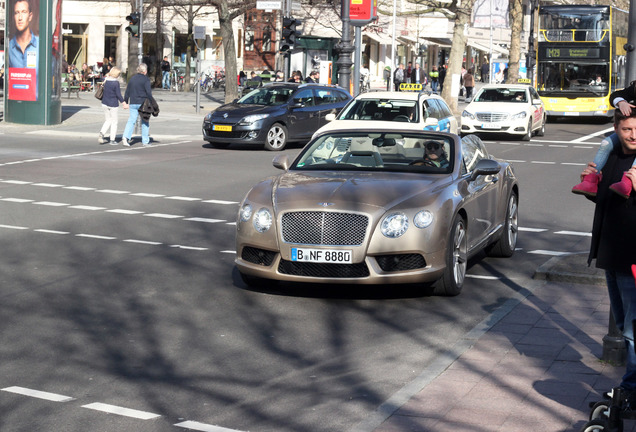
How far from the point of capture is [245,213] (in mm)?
9039

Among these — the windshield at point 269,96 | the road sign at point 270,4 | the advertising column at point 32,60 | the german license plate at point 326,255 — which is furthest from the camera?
the road sign at point 270,4

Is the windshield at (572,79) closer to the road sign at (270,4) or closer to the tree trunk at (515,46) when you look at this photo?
the tree trunk at (515,46)

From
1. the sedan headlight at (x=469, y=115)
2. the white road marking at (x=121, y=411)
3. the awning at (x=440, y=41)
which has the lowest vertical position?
the white road marking at (x=121, y=411)

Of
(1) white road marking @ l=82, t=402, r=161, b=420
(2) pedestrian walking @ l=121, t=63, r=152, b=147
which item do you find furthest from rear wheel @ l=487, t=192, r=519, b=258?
(2) pedestrian walking @ l=121, t=63, r=152, b=147

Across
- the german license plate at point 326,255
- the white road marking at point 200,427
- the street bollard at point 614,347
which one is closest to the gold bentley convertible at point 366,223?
the german license plate at point 326,255

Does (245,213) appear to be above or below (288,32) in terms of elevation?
below

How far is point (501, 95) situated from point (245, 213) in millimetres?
23328

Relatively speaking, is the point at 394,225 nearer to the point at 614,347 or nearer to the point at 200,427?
the point at 614,347

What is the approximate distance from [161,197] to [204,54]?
181 feet

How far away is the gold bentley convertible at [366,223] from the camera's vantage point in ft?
28.2

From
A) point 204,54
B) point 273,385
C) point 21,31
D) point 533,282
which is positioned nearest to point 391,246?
point 533,282

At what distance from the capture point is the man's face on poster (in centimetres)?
2891

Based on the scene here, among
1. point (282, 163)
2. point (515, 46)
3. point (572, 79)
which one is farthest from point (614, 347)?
point (515, 46)

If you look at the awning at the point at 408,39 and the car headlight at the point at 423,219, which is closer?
the car headlight at the point at 423,219
